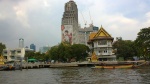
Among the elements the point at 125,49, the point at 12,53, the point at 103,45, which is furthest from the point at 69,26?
the point at 125,49

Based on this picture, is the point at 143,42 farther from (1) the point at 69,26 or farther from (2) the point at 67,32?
(1) the point at 69,26

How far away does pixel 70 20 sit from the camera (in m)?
191

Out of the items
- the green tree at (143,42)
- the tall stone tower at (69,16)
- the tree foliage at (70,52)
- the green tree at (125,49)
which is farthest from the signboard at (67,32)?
the green tree at (143,42)

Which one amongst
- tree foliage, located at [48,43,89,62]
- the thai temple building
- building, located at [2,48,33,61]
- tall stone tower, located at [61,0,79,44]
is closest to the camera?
the thai temple building

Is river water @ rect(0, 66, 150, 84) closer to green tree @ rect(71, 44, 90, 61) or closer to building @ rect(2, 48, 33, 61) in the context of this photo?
green tree @ rect(71, 44, 90, 61)

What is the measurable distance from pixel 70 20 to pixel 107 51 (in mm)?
98287

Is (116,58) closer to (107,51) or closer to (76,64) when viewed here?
(107,51)

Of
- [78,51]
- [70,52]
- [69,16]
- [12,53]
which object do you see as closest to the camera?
[78,51]

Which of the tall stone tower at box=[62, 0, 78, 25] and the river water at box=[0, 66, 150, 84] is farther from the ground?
the tall stone tower at box=[62, 0, 78, 25]

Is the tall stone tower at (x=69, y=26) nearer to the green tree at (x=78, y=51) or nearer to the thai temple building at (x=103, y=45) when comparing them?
the green tree at (x=78, y=51)

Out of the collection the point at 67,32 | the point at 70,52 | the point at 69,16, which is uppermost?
the point at 69,16

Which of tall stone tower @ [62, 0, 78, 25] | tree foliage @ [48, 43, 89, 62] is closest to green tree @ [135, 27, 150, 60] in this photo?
tree foliage @ [48, 43, 89, 62]

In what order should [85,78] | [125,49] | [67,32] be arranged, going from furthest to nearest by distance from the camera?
[67,32]
[125,49]
[85,78]

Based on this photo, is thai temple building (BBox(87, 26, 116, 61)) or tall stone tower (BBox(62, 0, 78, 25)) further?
tall stone tower (BBox(62, 0, 78, 25))
